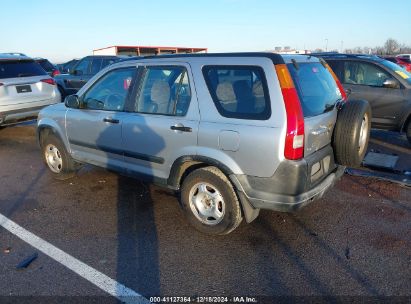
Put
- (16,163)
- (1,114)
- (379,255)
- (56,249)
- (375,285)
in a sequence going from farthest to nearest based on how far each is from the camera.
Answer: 1. (1,114)
2. (16,163)
3. (56,249)
4. (379,255)
5. (375,285)

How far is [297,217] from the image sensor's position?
157 inches

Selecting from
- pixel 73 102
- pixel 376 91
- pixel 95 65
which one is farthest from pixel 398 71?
pixel 95 65

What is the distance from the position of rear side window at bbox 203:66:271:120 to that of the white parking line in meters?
1.73

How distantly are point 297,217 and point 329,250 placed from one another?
702 millimetres

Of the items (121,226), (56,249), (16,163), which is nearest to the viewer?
(56,249)

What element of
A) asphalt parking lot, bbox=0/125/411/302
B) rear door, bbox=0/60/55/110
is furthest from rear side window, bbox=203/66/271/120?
rear door, bbox=0/60/55/110

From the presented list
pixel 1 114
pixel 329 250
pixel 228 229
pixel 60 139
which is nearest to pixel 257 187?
pixel 228 229

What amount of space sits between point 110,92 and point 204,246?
2240 millimetres

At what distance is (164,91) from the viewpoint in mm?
3805

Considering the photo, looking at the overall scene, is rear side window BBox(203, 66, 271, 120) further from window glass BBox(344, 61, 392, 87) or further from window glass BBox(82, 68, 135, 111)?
window glass BBox(344, 61, 392, 87)

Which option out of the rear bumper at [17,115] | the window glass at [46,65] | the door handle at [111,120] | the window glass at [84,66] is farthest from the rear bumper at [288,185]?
the window glass at [46,65]

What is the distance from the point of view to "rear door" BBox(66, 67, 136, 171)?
4.18 meters

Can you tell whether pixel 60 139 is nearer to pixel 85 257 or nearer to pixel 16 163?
pixel 16 163

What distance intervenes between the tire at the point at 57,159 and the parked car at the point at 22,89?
2.67 m
